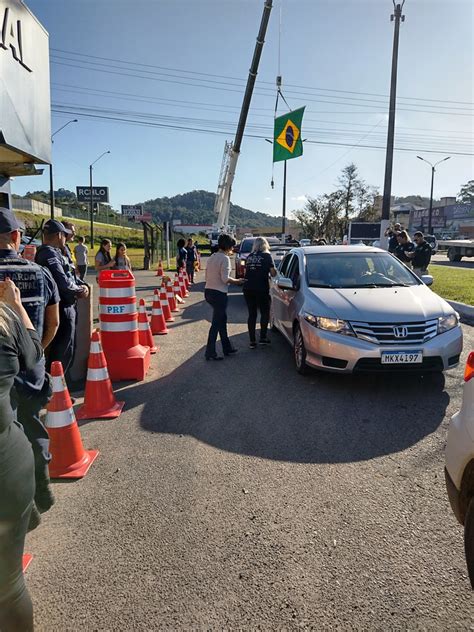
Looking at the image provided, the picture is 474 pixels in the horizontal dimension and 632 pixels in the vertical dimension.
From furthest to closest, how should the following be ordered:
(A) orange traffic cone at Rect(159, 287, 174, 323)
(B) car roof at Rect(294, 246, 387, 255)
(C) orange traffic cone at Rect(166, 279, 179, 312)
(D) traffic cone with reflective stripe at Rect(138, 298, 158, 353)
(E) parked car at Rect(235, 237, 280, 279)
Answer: (E) parked car at Rect(235, 237, 280, 279)
(C) orange traffic cone at Rect(166, 279, 179, 312)
(A) orange traffic cone at Rect(159, 287, 174, 323)
(B) car roof at Rect(294, 246, 387, 255)
(D) traffic cone with reflective stripe at Rect(138, 298, 158, 353)

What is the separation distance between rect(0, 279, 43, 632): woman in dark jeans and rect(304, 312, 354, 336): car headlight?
12.7ft

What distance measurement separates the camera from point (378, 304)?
213 inches

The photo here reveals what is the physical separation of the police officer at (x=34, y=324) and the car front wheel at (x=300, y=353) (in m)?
3.15

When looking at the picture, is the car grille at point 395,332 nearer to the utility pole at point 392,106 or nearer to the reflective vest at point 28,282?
the reflective vest at point 28,282

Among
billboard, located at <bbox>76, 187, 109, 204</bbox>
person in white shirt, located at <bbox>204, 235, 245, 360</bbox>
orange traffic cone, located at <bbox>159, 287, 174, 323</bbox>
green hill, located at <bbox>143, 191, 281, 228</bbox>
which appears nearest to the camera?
person in white shirt, located at <bbox>204, 235, 245, 360</bbox>

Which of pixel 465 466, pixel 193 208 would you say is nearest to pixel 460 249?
pixel 465 466

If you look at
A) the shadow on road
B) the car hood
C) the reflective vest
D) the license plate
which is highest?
the reflective vest

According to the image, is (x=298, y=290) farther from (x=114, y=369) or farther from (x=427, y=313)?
(x=114, y=369)

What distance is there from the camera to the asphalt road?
226 cm

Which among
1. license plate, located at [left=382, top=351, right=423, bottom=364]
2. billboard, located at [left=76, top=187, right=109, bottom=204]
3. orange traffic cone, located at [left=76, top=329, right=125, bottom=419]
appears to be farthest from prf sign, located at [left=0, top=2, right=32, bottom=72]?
billboard, located at [left=76, top=187, right=109, bottom=204]

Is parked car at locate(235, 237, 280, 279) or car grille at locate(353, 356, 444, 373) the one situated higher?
parked car at locate(235, 237, 280, 279)

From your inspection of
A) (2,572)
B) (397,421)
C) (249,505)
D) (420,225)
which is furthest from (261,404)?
(420,225)

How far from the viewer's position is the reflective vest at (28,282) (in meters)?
3.15

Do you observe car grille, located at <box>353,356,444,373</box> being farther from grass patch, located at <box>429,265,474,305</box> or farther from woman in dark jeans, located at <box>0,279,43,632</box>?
grass patch, located at <box>429,265,474,305</box>
